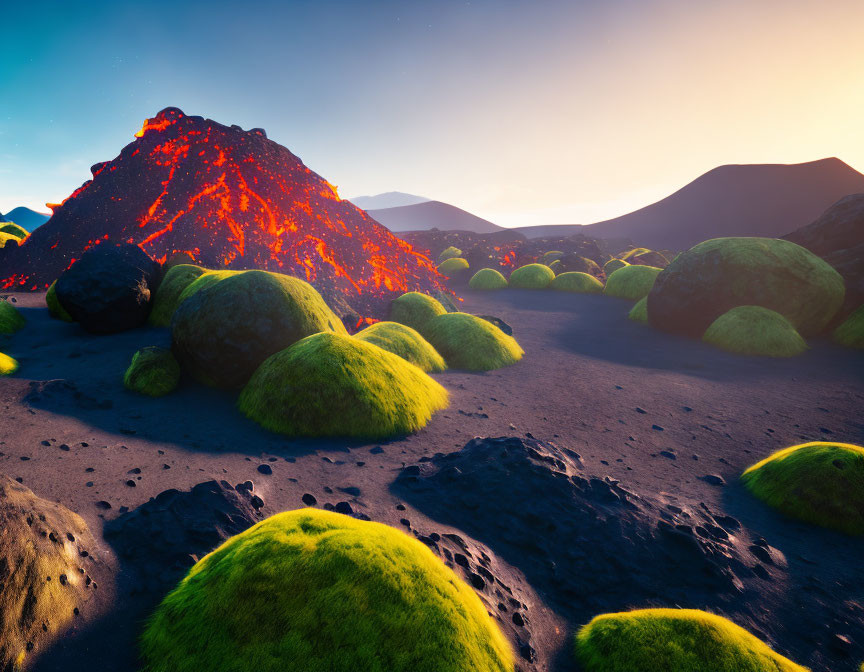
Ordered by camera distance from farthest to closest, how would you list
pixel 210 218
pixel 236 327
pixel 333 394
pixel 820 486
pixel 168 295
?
1. pixel 210 218
2. pixel 168 295
3. pixel 236 327
4. pixel 333 394
5. pixel 820 486

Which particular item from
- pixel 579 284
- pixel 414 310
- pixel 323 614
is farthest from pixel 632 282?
pixel 323 614

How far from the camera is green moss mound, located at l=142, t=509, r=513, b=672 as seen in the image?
7.57 feet

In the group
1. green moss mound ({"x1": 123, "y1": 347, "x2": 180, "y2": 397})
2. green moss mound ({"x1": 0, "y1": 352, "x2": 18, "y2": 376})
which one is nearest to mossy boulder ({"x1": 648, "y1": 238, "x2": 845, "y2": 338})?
green moss mound ({"x1": 123, "y1": 347, "x2": 180, "y2": 397})

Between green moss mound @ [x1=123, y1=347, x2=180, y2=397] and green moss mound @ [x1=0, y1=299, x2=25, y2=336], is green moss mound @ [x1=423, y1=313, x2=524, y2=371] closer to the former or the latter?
green moss mound @ [x1=123, y1=347, x2=180, y2=397]

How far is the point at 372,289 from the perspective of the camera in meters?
16.6

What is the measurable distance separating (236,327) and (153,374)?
5.76ft

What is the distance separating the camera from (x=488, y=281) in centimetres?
2778

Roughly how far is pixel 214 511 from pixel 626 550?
13.0 ft

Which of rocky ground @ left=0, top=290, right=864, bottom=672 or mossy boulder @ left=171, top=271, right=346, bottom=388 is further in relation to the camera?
mossy boulder @ left=171, top=271, right=346, bottom=388

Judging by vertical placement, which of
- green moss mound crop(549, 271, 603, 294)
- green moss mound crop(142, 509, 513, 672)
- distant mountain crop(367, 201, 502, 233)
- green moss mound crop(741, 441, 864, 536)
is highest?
distant mountain crop(367, 201, 502, 233)

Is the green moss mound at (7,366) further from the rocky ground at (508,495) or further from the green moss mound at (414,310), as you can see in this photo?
the green moss mound at (414,310)

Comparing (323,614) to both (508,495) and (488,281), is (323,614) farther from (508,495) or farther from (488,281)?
(488,281)

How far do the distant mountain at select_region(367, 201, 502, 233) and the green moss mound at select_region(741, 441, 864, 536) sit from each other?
10252cm

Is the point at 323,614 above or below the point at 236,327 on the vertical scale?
below
